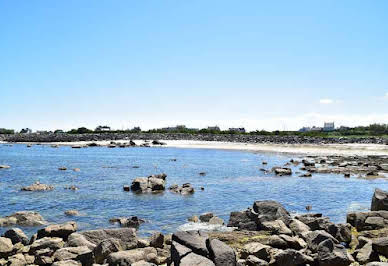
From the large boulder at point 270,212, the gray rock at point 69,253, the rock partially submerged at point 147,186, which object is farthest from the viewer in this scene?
the rock partially submerged at point 147,186

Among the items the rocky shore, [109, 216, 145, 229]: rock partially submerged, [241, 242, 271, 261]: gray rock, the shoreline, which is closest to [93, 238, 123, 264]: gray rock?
[241, 242, 271, 261]: gray rock

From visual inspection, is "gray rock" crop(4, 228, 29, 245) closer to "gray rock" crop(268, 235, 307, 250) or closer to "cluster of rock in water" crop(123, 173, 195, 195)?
"gray rock" crop(268, 235, 307, 250)

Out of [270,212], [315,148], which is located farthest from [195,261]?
[315,148]

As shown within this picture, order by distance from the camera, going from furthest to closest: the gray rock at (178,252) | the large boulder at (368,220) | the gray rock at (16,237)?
the large boulder at (368,220)
the gray rock at (16,237)
the gray rock at (178,252)

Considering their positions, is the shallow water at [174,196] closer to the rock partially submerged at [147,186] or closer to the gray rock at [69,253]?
the rock partially submerged at [147,186]

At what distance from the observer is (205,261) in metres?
8.91

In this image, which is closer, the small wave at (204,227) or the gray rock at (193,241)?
the gray rock at (193,241)

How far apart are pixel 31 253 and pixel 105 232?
235 centimetres

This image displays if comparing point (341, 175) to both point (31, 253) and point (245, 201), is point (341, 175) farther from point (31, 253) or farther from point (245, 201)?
point (31, 253)

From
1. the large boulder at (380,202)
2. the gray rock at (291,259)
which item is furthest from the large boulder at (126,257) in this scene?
the large boulder at (380,202)

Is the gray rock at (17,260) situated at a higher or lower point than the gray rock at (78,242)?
lower

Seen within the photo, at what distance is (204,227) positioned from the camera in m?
16.2

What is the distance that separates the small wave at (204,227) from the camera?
51.9ft

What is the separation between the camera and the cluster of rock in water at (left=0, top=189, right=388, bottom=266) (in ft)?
32.9
